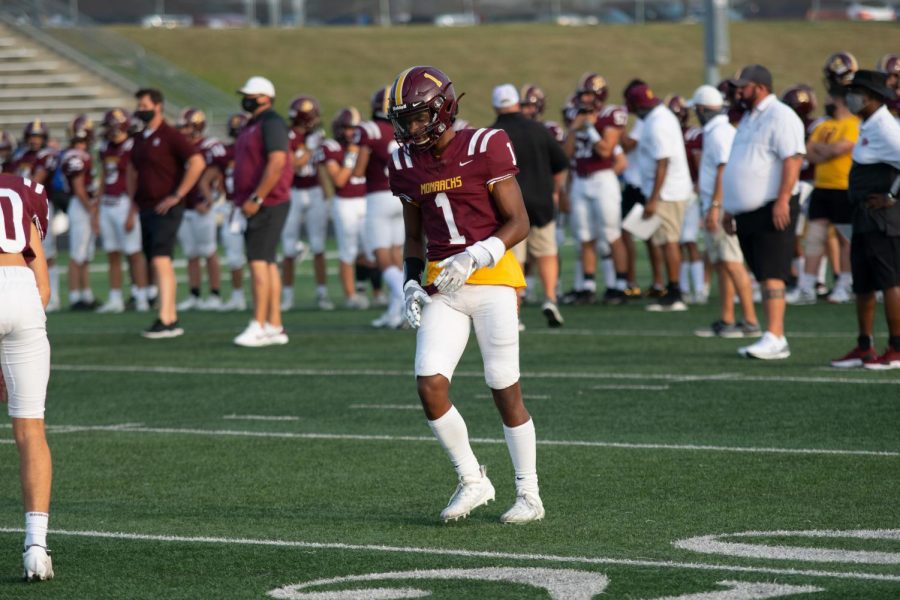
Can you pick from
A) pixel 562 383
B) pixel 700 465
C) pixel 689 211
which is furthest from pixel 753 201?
pixel 689 211

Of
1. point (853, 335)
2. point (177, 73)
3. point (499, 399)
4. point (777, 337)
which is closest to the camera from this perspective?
point (499, 399)

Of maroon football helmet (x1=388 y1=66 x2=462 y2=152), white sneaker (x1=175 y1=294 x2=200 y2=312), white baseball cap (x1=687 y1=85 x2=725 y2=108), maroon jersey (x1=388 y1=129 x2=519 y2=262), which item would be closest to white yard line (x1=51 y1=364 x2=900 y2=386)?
white baseball cap (x1=687 y1=85 x2=725 y2=108)

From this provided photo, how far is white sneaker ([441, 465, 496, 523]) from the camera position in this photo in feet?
20.6

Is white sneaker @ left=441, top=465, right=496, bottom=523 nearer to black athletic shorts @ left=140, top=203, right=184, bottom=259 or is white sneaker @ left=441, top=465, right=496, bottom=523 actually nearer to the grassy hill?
black athletic shorts @ left=140, top=203, right=184, bottom=259

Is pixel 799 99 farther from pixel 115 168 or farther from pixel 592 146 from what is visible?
pixel 115 168

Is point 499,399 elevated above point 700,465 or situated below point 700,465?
above

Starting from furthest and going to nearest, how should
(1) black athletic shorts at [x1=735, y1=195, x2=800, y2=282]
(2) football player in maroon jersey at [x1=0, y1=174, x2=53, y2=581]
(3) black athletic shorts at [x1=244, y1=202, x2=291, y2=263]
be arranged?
1. (3) black athletic shorts at [x1=244, y1=202, x2=291, y2=263]
2. (1) black athletic shorts at [x1=735, y1=195, x2=800, y2=282]
3. (2) football player in maroon jersey at [x1=0, y1=174, x2=53, y2=581]

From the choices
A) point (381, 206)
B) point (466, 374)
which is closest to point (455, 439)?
point (466, 374)

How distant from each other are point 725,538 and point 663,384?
177 inches

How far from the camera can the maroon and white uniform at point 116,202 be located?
1777 cm

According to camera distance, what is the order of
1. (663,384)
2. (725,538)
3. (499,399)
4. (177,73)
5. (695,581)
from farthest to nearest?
(177,73)
(663,384)
(499,399)
(725,538)
(695,581)

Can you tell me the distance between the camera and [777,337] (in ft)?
36.7

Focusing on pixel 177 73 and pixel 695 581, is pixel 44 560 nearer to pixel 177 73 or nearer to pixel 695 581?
pixel 695 581

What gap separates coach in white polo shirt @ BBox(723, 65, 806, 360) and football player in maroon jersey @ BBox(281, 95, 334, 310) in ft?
22.4
